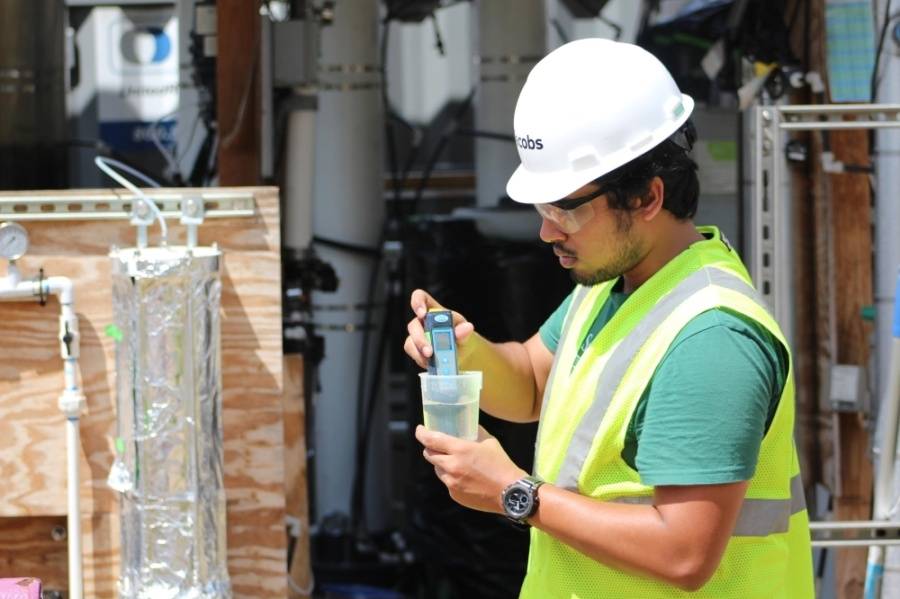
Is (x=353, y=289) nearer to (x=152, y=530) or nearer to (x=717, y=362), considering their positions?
(x=152, y=530)

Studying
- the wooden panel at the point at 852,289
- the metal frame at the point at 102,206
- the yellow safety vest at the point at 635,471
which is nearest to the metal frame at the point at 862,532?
the wooden panel at the point at 852,289

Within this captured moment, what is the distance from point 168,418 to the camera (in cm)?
281

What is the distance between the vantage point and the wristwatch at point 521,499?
187 cm

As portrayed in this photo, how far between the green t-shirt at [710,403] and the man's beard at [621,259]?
0.17 metres

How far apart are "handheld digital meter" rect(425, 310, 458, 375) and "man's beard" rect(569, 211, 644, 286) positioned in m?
0.21

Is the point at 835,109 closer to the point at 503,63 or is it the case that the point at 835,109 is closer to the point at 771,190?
the point at 771,190

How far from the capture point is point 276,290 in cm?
300

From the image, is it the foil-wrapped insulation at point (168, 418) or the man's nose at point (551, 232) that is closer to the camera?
the man's nose at point (551, 232)

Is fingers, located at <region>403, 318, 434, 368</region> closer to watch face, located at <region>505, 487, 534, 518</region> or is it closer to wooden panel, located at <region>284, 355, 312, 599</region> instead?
watch face, located at <region>505, 487, 534, 518</region>

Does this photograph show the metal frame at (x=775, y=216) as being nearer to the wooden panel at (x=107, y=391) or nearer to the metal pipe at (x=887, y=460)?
the metal pipe at (x=887, y=460)

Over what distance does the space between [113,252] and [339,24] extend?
233cm

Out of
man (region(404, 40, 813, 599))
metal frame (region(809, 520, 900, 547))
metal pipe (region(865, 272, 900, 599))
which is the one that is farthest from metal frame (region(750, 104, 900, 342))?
man (region(404, 40, 813, 599))

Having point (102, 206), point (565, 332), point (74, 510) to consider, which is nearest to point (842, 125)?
point (565, 332)

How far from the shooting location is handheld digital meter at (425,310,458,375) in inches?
78.6
